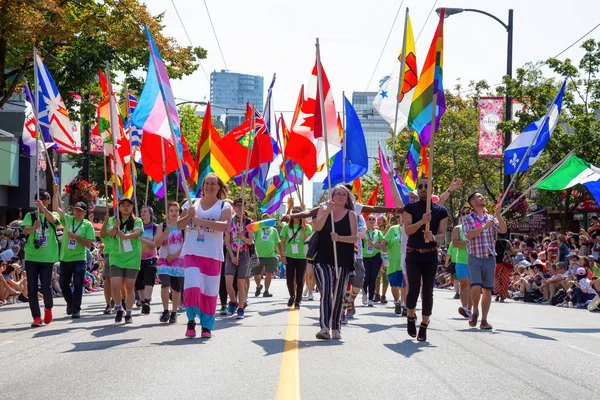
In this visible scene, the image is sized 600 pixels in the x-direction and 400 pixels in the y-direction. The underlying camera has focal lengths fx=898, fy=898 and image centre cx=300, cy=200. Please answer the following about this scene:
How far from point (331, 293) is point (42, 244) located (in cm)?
468

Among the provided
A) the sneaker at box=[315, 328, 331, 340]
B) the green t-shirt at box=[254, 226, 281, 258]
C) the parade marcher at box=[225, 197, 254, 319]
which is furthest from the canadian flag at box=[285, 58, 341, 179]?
the green t-shirt at box=[254, 226, 281, 258]

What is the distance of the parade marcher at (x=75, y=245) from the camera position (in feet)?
44.4

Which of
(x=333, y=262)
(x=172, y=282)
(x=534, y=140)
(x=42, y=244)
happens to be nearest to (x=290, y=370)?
(x=333, y=262)

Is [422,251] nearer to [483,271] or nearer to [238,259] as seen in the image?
[483,271]

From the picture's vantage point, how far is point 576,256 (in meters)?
21.2

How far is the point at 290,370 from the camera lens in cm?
777

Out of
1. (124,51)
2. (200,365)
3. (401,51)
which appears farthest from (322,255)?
(124,51)

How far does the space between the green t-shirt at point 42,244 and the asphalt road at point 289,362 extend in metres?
1.04

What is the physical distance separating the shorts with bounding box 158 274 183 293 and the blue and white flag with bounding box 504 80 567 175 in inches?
229

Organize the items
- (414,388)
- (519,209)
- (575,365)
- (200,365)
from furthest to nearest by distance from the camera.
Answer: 1. (519,209)
2. (575,365)
3. (200,365)
4. (414,388)

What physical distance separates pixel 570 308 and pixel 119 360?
1464cm

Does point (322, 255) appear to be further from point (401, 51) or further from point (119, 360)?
point (401, 51)

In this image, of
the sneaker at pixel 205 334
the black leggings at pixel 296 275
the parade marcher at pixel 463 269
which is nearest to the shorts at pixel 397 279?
the black leggings at pixel 296 275

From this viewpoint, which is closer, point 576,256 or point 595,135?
point 576,256
